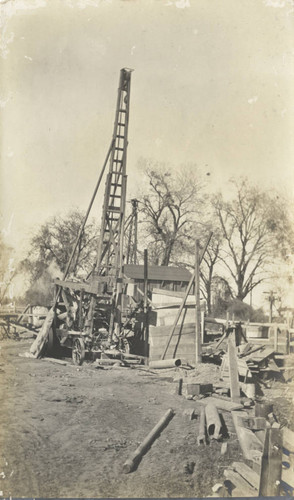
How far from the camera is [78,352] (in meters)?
13.2

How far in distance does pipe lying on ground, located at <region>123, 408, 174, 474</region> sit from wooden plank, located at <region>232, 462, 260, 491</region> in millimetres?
1324

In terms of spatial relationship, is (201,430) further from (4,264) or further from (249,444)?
(4,264)

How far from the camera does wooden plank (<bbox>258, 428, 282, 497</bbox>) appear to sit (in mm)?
4566

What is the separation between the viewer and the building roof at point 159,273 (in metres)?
27.4

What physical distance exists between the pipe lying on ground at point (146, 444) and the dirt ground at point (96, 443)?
0.09 metres

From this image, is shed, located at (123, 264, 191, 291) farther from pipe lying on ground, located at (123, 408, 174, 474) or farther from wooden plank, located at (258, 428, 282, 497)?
wooden plank, located at (258, 428, 282, 497)

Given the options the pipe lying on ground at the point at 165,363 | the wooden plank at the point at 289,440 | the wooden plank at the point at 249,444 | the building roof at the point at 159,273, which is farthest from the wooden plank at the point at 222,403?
the building roof at the point at 159,273

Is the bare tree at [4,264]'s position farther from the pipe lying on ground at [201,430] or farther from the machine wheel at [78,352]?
the machine wheel at [78,352]

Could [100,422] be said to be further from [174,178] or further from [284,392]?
[174,178]

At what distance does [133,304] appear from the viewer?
14641 mm

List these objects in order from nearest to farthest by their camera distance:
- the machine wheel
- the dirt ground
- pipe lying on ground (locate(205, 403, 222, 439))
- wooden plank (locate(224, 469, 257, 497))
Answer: wooden plank (locate(224, 469, 257, 497)) → the dirt ground → pipe lying on ground (locate(205, 403, 222, 439)) → the machine wheel

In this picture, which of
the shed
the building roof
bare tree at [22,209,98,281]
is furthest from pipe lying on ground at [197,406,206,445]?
bare tree at [22,209,98,281]

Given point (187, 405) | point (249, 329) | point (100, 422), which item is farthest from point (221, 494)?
point (249, 329)

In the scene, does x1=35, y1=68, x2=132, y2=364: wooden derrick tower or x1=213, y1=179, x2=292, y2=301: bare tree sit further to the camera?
x1=213, y1=179, x2=292, y2=301: bare tree
